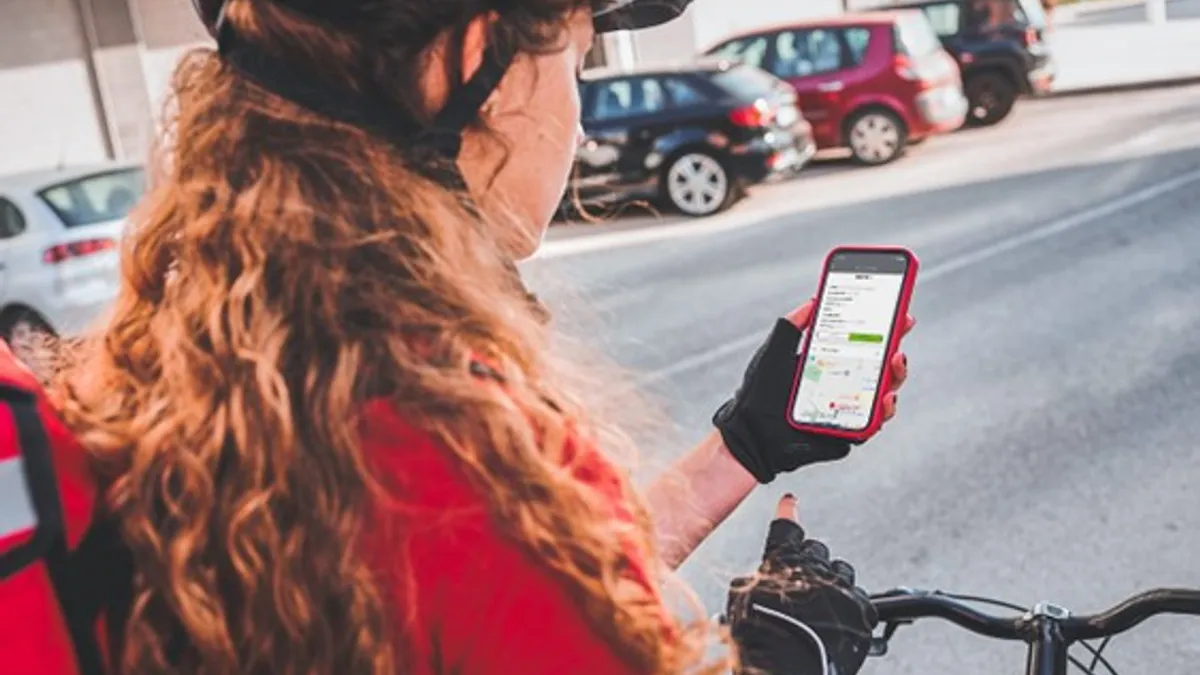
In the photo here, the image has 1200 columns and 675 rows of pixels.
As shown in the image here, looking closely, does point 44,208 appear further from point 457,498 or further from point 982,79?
point 982,79

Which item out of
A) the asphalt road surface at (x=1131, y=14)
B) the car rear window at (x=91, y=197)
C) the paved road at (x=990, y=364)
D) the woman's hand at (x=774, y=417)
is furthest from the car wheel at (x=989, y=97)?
the woman's hand at (x=774, y=417)

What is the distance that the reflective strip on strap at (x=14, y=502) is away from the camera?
90 centimetres

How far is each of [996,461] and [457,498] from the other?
15.6 feet

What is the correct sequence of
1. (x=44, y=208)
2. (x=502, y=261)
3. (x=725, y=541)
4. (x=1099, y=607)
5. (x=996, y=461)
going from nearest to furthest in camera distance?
(x=502, y=261), (x=1099, y=607), (x=725, y=541), (x=996, y=461), (x=44, y=208)

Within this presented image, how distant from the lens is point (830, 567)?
5.72ft

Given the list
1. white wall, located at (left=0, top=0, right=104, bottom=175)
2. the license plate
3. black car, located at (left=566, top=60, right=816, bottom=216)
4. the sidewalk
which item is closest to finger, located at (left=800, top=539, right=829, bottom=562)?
black car, located at (left=566, top=60, right=816, bottom=216)

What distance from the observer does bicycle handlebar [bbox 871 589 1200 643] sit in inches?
71.8

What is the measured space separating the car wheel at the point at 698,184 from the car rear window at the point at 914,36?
289cm

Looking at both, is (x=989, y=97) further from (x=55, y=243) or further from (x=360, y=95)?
(x=360, y=95)

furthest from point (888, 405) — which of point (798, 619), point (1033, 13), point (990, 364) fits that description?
point (1033, 13)

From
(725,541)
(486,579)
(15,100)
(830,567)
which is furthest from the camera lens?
(15,100)

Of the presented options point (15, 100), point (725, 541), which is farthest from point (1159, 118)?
point (15, 100)

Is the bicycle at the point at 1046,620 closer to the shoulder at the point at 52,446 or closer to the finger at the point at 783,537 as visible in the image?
the finger at the point at 783,537

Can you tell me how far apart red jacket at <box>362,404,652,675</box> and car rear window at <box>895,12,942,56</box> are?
14.5m
